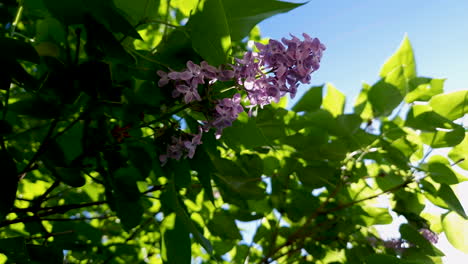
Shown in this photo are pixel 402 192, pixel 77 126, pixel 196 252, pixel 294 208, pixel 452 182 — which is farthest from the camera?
pixel 196 252

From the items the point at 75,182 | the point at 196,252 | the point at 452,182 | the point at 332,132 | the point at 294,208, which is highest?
the point at 75,182

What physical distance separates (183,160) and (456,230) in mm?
986

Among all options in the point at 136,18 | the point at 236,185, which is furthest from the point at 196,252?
the point at 136,18

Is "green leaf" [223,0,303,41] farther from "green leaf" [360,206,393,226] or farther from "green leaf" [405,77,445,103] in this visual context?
"green leaf" [360,206,393,226]

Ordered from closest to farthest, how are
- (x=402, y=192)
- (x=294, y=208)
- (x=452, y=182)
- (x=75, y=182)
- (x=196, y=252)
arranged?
(x=75, y=182) → (x=452, y=182) → (x=402, y=192) → (x=294, y=208) → (x=196, y=252)

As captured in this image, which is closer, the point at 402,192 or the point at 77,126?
the point at 77,126

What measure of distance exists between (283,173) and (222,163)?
0.45 metres

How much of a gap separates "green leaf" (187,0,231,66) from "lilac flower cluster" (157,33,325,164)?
0.13ft

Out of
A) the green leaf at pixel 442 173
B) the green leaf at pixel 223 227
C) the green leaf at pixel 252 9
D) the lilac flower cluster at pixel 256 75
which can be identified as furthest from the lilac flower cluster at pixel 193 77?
the green leaf at pixel 442 173

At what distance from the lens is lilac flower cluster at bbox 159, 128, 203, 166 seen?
0.87 m

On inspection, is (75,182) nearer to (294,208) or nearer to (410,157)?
(294,208)

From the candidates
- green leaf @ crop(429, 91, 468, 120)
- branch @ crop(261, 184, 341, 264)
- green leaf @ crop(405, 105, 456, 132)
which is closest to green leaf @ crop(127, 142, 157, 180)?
branch @ crop(261, 184, 341, 264)

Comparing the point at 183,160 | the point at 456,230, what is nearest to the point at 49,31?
the point at 183,160

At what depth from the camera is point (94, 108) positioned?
80 centimetres
